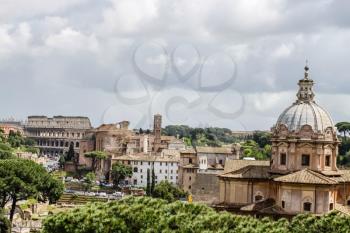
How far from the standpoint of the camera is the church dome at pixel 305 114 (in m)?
44.8

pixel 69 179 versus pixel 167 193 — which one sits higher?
pixel 167 193

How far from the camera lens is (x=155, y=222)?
31.4 metres

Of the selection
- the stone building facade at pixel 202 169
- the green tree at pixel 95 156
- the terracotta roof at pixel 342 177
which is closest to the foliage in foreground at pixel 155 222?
the terracotta roof at pixel 342 177

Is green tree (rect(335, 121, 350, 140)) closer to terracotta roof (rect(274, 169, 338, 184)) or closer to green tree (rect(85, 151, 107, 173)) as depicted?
green tree (rect(85, 151, 107, 173))

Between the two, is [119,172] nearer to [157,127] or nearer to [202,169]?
[202,169]

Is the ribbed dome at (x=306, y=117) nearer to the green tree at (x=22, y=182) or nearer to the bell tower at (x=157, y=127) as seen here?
the green tree at (x=22, y=182)

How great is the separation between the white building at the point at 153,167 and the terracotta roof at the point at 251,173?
59290 mm

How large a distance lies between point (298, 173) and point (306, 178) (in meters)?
0.80

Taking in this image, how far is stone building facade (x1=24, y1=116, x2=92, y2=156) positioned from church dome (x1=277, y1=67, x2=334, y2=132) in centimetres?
13540

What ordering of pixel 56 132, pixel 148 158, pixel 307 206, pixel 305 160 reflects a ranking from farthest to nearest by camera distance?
pixel 56 132 < pixel 148 158 < pixel 305 160 < pixel 307 206

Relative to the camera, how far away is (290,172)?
43969 millimetres

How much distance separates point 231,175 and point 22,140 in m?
129

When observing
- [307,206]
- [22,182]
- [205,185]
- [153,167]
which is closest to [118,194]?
[205,185]

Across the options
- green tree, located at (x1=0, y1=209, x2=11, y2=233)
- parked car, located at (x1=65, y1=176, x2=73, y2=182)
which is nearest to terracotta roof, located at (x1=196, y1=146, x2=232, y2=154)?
parked car, located at (x1=65, y1=176, x2=73, y2=182)
